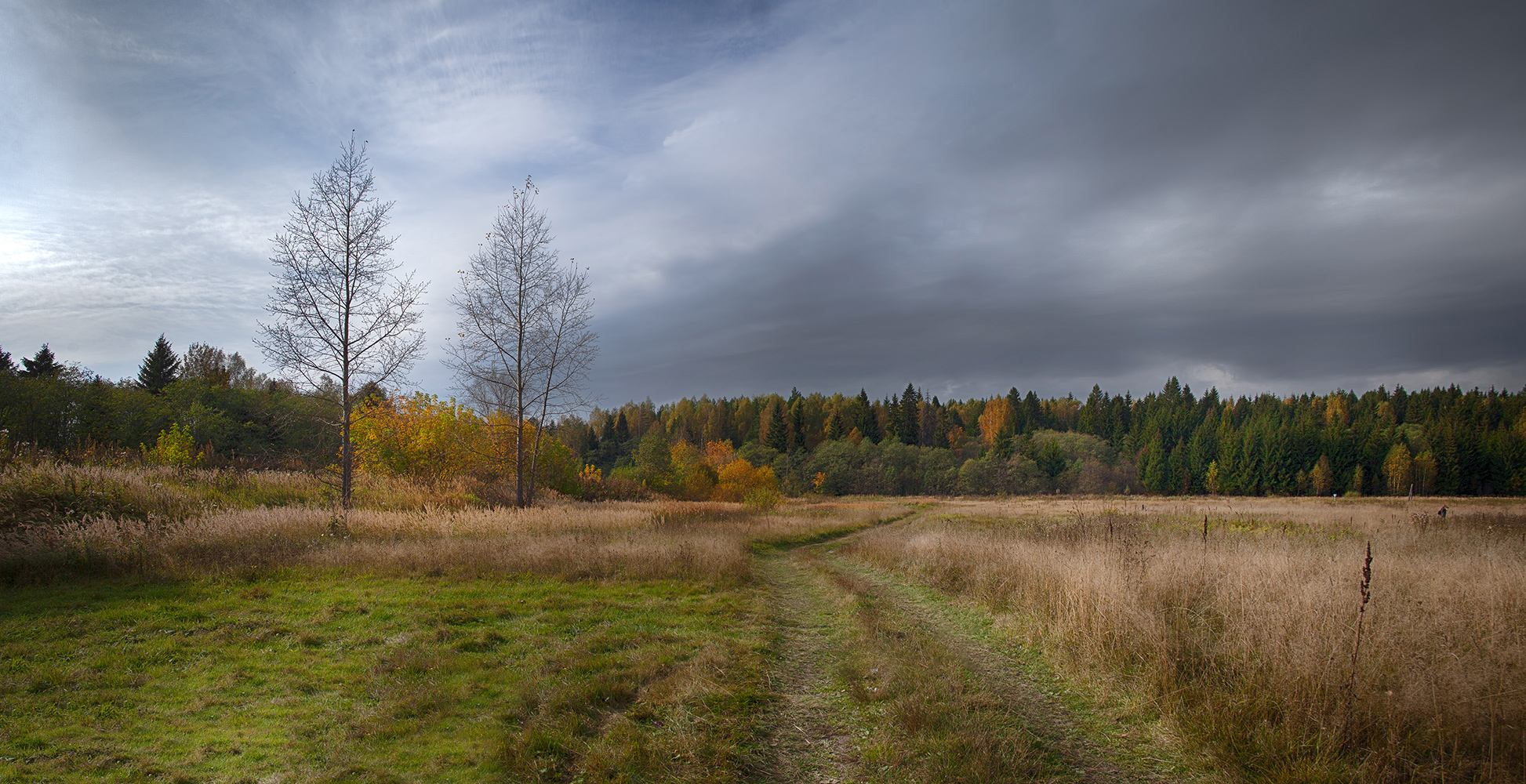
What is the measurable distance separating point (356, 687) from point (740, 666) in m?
4.08

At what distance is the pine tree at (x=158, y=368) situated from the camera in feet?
171

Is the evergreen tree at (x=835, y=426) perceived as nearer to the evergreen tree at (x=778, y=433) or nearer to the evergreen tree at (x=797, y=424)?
the evergreen tree at (x=797, y=424)

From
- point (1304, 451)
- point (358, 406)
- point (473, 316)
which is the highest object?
point (473, 316)

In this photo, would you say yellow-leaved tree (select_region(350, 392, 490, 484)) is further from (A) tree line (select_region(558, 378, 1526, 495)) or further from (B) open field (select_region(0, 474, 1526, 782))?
(A) tree line (select_region(558, 378, 1526, 495))

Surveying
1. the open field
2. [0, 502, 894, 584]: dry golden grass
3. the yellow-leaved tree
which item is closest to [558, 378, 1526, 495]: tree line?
the yellow-leaved tree

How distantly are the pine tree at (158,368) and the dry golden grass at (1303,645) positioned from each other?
71.5 metres

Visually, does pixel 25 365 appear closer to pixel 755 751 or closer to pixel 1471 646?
pixel 755 751

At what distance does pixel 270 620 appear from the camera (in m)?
7.82

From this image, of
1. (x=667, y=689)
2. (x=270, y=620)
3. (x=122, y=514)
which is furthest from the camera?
(x=122, y=514)

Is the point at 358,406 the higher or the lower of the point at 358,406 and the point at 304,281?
the lower

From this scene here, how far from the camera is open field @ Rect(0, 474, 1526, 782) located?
453 cm

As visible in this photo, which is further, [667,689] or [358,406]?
[358,406]

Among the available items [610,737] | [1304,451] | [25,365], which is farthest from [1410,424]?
[25,365]

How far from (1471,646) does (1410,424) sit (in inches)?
5065
